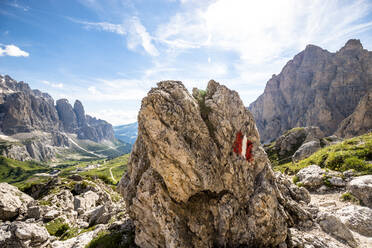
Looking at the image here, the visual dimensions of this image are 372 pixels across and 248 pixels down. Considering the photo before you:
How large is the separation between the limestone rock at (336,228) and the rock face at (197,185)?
4.47m

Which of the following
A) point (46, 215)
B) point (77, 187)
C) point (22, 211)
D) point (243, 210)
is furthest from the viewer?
point (77, 187)

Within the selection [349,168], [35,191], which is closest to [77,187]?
[35,191]

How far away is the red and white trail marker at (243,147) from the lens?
20.1 meters

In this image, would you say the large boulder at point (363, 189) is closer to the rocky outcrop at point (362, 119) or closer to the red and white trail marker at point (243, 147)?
the red and white trail marker at point (243, 147)

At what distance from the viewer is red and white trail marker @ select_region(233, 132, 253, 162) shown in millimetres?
20094

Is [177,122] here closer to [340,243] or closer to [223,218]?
[223,218]

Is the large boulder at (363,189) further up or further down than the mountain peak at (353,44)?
further down

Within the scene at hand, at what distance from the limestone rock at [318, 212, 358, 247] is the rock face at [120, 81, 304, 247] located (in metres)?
4.47

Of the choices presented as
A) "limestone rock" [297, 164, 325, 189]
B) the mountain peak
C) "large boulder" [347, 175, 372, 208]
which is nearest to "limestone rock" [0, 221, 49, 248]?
"limestone rock" [297, 164, 325, 189]

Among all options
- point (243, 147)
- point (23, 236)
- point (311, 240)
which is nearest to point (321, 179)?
point (311, 240)

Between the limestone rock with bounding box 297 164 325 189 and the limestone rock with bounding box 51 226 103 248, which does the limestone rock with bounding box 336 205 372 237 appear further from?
the limestone rock with bounding box 51 226 103 248

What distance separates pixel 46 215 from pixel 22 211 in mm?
7312

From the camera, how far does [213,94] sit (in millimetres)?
22688

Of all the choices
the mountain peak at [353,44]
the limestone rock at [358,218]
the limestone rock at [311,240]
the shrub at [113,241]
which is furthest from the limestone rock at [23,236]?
the mountain peak at [353,44]
